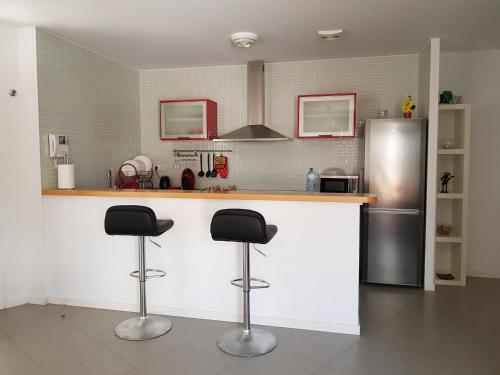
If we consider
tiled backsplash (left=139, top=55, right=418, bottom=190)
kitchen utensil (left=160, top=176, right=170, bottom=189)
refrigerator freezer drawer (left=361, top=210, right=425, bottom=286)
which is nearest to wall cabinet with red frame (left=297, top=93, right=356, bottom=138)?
tiled backsplash (left=139, top=55, right=418, bottom=190)

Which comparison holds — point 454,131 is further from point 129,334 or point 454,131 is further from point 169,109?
point 129,334

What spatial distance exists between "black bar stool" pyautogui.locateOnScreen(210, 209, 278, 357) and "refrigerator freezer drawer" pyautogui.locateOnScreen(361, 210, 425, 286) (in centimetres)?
156

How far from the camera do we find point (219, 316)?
2934 mm

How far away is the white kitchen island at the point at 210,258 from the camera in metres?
2.71

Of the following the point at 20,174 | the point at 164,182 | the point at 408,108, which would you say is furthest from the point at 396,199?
the point at 20,174

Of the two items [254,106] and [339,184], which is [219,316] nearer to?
[339,184]

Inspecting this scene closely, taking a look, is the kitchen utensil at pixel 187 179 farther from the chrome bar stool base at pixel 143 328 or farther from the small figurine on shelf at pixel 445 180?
the small figurine on shelf at pixel 445 180

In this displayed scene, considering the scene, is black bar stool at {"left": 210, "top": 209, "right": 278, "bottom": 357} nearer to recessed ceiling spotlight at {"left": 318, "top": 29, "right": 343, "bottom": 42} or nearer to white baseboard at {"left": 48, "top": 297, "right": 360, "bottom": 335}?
white baseboard at {"left": 48, "top": 297, "right": 360, "bottom": 335}

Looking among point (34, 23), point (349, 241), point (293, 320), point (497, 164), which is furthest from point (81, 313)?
point (497, 164)

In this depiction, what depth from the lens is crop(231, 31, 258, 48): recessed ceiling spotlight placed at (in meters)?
3.36

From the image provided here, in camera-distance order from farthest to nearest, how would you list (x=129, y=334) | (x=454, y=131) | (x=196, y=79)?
(x=196, y=79) < (x=454, y=131) < (x=129, y=334)

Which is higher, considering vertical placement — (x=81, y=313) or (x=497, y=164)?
(x=497, y=164)

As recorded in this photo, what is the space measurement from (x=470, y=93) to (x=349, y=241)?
2.52 meters

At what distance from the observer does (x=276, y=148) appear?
4473 millimetres
